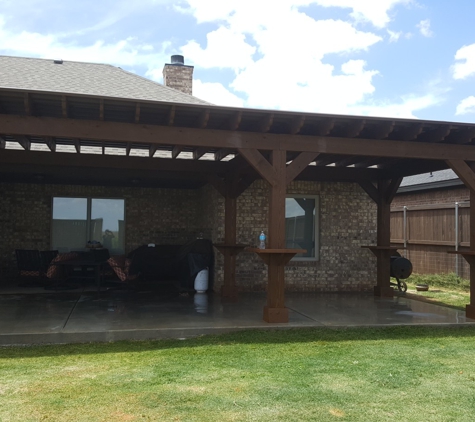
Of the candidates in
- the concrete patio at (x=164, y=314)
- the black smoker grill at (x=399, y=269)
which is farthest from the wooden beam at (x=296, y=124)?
the black smoker grill at (x=399, y=269)

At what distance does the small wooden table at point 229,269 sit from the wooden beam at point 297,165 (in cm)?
287

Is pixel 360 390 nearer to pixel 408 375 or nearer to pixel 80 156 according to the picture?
pixel 408 375

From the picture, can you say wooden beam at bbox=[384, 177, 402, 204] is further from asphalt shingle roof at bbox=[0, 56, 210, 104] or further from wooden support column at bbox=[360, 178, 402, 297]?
asphalt shingle roof at bbox=[0, 56, 210, 104]

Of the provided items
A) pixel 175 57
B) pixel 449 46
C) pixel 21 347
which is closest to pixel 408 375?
pixel 21 347

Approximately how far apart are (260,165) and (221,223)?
3.96m

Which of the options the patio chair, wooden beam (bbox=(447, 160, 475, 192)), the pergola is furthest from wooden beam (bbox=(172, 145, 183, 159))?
wooden beam (bbox=(447, 160, 475, 192))

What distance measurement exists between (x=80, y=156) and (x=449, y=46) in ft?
26.3

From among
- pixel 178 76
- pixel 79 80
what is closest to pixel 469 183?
pixel 79 80

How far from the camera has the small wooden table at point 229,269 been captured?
10105 mm

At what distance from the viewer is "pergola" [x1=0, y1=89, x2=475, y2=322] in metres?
6.70

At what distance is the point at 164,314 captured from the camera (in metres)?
7.98

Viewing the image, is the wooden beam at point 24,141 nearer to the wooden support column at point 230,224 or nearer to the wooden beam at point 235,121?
the wooden support column at point 230,224

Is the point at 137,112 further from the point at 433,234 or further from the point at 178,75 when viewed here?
the point at 433,234

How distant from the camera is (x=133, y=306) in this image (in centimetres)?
880
